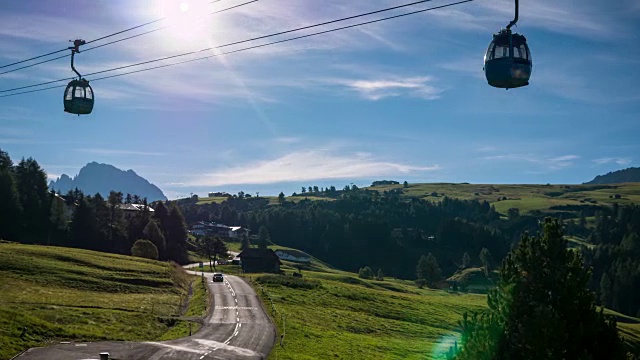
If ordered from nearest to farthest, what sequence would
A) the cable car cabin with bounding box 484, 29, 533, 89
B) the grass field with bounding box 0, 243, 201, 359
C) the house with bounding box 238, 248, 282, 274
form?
the cable car cabin with bounding box 484, 29, 533, 89
the grass field with bounding box 0, 243, 201, 359
the house with bounding box 238, 248, 282, 274

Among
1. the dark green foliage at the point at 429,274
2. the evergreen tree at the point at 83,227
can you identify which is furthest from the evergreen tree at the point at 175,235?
the dark green foliage at the point at 429,274

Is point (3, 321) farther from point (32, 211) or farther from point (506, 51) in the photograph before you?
point (32, 211)

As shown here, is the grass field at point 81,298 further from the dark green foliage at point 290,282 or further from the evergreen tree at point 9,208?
the evergreen tree at point 9,208

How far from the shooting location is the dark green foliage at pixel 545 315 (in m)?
28.3

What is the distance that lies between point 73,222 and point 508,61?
12953 centimetres

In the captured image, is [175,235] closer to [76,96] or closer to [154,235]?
[154,235]

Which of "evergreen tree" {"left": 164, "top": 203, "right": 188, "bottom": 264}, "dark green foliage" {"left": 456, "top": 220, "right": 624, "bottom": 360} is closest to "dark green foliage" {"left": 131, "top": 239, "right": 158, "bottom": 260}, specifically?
"evergreen tree" {"left": 164, "top": 203, "right": 188, "bottom": 264}

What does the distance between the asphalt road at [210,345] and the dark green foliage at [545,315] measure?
56.8ft

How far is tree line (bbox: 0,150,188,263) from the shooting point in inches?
4988

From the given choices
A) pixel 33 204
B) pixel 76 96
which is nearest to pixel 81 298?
pixel 76 96

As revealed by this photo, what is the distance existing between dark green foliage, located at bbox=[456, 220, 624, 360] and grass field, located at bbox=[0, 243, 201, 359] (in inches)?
1080

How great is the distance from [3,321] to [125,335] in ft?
29.6

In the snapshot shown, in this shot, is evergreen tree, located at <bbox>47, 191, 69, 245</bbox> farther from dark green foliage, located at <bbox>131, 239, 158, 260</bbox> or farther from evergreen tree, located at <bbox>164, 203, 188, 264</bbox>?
dark green foliage, located at <bbox>131, 239, 158, 260</bbox>

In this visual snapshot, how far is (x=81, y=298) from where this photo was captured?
5788cm
